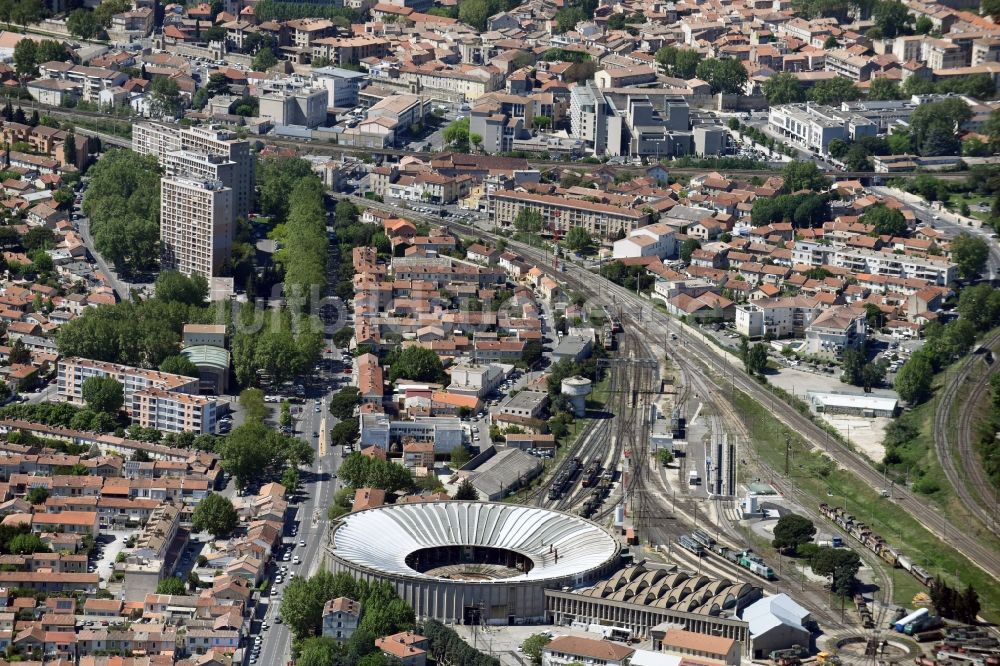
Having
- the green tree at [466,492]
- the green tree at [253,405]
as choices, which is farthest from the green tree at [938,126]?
the green tree at [466,492]

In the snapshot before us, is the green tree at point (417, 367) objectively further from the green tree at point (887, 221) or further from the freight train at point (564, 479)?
the green tree at point (887, 221)

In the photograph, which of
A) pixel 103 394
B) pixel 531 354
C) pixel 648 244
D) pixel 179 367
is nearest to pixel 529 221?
pixel 648 244

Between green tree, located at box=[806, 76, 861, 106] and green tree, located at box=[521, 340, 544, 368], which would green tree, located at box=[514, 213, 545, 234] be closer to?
green tree, located at box=[521, 340, 544, 368]

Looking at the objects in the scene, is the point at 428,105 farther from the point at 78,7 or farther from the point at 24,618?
the point at 24,618

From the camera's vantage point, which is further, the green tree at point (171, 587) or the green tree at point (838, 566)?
the green tree at point (838, 566)

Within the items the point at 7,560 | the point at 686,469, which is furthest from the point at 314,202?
the point at 7,560

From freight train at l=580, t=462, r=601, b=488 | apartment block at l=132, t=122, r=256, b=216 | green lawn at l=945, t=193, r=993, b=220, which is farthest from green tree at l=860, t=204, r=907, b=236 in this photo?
freight train at l=580, t=462, r=601, b=488
